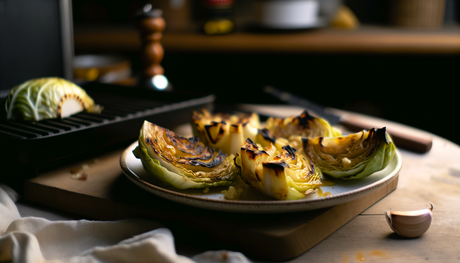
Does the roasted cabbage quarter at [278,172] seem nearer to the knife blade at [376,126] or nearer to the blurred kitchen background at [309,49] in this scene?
the knife blade at [376,126]

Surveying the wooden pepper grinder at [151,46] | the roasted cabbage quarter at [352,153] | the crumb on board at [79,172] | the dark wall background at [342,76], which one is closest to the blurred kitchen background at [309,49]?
the dark wall background at [342,76]

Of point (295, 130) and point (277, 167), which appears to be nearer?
point (277, 167)

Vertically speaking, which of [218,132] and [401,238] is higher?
[218,132]

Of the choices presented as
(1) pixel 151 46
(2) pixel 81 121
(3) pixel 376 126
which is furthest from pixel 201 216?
(1) pixel 151 46

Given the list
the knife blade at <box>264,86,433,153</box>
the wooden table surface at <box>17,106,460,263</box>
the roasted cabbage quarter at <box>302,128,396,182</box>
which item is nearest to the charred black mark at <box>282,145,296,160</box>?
the roasted cabbage quarter at <box>302,128,396,182</box>

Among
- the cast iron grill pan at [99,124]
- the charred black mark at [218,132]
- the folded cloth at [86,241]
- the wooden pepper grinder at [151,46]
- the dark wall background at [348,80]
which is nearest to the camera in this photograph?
the folded cloth at [86,241]

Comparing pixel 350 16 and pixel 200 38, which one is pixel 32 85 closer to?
pixel 200 38

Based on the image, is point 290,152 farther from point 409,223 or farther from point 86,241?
point 86,241
